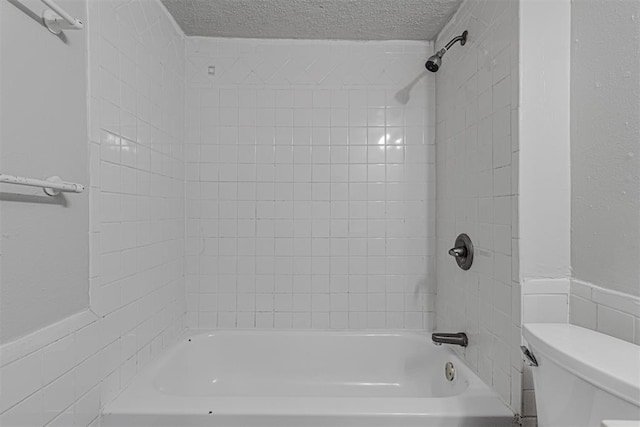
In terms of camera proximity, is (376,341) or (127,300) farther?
(376,341)

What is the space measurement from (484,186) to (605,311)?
1.89 feet

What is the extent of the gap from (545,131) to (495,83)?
277 millimetres

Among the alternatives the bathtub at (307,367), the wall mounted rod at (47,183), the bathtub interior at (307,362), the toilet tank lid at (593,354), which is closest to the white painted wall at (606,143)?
the toilet tank lid at (593,354)

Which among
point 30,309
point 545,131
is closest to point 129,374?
point 30,309

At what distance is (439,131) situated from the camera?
2018 millimetres

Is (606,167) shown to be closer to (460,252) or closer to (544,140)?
(544,140)

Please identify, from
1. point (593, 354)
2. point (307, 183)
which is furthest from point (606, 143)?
point (307, 183)

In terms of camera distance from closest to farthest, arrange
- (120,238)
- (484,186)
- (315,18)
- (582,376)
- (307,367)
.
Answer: (582,376), (120,238), (484,186), (315,18), (307,367)

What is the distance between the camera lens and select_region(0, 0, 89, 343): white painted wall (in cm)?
84

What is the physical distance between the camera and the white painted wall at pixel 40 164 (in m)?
0.84

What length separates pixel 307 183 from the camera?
207 cm

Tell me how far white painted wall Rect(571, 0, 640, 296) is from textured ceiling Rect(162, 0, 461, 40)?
2.53 feet

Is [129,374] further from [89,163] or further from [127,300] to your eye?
[89,163]

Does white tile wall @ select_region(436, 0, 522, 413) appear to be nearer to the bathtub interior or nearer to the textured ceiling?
the textured ceiling
